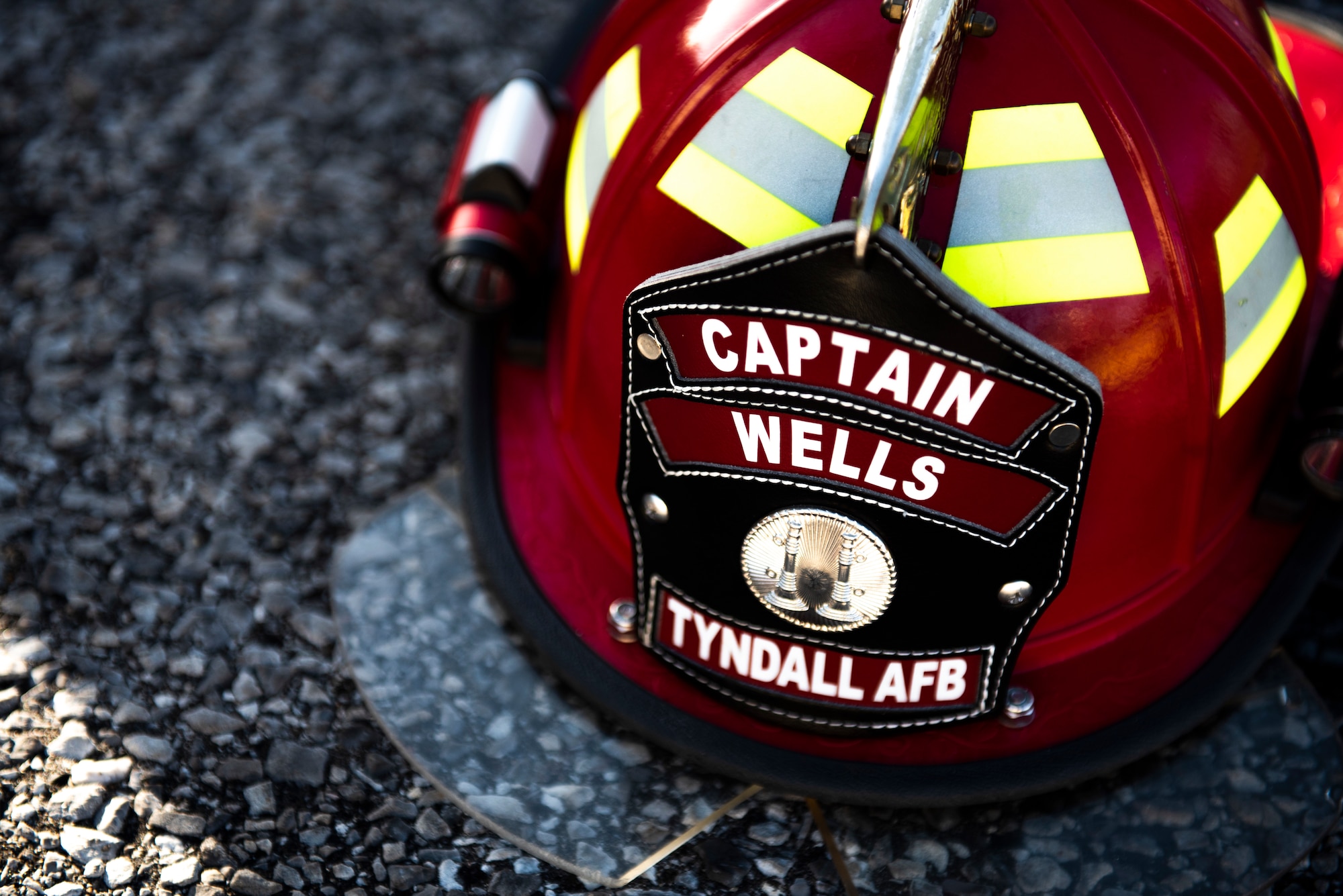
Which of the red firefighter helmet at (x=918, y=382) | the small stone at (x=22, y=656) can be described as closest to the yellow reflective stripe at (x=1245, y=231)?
the red firefighter helmet at (x=918, y=382)

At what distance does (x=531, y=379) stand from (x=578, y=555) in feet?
1.17

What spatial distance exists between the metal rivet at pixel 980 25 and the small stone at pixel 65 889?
5.50ft

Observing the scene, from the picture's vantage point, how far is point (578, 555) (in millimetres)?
1931

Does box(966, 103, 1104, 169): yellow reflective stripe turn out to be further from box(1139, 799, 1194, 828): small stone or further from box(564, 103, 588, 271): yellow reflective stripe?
box(1139, 799, 1194, 828): small stone

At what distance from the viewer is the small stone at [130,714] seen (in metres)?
1.90

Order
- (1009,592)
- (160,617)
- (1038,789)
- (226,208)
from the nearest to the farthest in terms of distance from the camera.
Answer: (1009,592) → (1038,789) → (160,617) → (226,208)

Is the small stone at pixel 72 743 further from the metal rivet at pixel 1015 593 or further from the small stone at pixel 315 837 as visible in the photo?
the metal rivet at pixel 1015 593

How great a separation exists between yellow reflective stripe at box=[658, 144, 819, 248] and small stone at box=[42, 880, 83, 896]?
130cm

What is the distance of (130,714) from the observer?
1.91 m

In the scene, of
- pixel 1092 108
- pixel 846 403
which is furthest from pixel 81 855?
pixel 1092 108

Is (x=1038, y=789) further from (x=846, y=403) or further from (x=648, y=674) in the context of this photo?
(x=846, y=403)

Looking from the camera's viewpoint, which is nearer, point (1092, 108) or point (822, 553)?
point (1092, 108)

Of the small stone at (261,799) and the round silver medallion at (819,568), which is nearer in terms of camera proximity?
the round silver medallion at (819,568)

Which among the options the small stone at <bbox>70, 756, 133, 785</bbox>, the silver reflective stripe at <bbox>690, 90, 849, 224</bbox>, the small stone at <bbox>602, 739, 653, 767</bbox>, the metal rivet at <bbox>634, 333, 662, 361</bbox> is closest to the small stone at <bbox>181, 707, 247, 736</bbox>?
the small stone at <bbox>70, 756, 133, 785</bbox>
